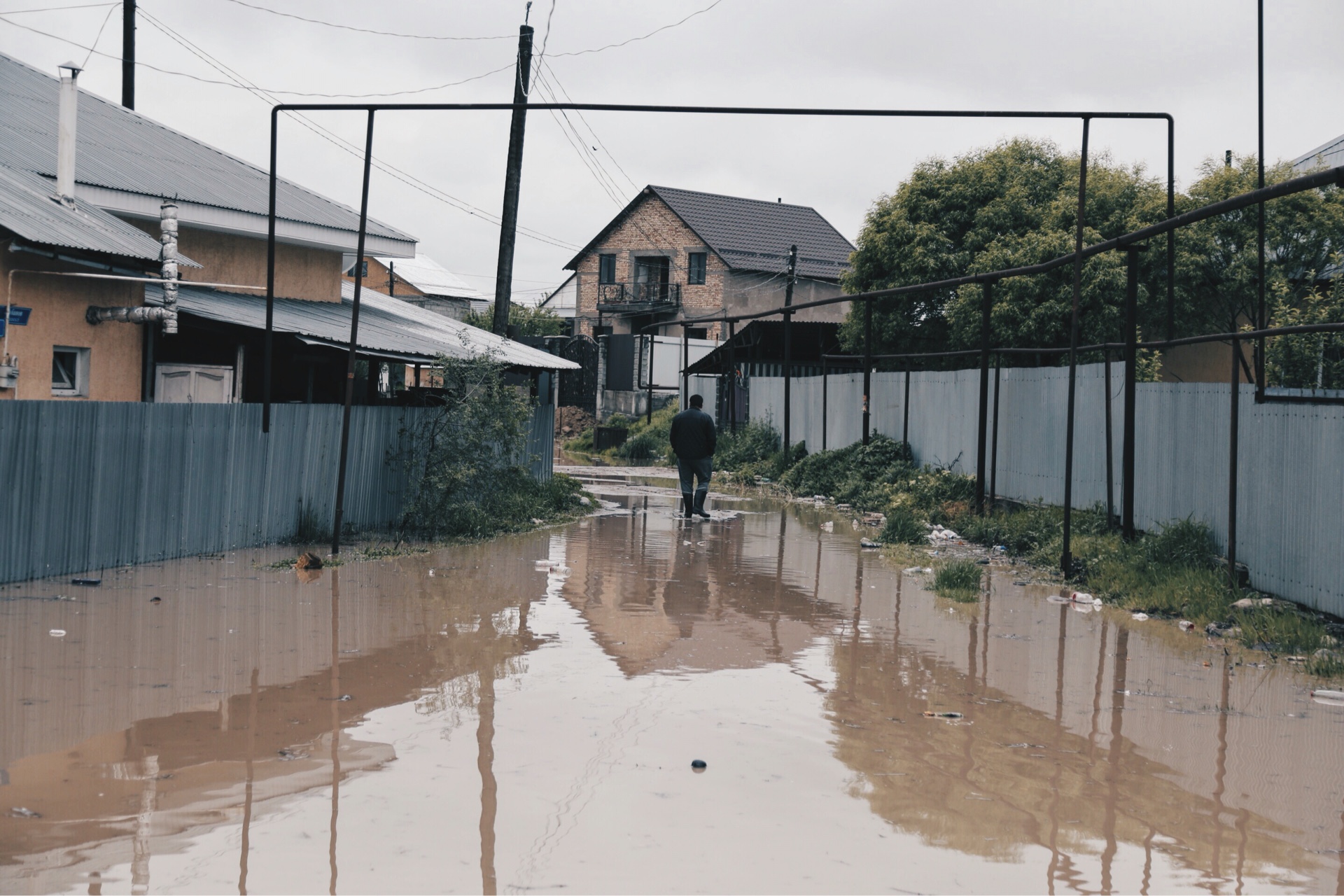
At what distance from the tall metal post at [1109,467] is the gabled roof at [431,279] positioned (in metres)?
50.8

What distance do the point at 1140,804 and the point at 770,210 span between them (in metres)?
55.6

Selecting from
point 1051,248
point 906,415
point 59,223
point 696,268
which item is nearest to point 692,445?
point 906,415

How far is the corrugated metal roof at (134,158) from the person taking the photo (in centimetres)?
1619

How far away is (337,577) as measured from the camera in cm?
1230

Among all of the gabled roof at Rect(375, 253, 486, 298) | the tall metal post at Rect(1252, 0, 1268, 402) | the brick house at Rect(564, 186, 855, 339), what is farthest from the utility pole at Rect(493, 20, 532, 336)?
the gabled roof at Rect(375, 253, 486, 298)

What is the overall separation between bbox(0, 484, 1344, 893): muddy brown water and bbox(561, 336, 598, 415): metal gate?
112 ft

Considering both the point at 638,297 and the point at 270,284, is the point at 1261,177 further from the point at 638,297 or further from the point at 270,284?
the point at 638,297

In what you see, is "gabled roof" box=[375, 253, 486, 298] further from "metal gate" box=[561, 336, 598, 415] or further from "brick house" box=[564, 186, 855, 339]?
"metal gate" box=[561, 336, 598, 415]

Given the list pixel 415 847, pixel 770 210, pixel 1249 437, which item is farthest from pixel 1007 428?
pixel 770 210

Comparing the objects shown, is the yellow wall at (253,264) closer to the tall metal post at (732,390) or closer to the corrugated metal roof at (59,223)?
the corrugated metal roof at (59,223)

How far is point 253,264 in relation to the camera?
62.2 feet

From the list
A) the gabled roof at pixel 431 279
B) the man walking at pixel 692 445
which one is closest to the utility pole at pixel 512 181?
the man walking at pixel 692 445

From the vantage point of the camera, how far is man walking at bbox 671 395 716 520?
748 inches

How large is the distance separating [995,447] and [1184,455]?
5.05 m
